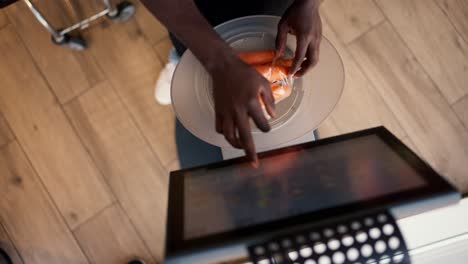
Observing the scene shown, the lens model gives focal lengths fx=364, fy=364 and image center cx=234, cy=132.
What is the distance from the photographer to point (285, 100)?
0.62 m

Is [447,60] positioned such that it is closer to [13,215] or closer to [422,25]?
[422,25]

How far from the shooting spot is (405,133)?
1.16 m

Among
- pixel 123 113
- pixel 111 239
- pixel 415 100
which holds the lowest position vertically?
pixel 415 100

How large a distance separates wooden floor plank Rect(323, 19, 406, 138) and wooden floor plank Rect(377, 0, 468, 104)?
0.20m

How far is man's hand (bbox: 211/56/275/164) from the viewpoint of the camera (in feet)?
1.36

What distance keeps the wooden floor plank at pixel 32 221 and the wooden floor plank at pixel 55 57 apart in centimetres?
28

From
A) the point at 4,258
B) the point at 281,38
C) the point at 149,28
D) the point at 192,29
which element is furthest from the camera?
the point at 149,28

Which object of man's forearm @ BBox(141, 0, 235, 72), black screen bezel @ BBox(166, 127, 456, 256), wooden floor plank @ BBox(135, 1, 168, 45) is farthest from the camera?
wooden floor plank @ BBox(135, 1, 168, 45)

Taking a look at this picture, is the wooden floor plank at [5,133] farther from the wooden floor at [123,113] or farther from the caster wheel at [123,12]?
the caster wheel at [123,12]

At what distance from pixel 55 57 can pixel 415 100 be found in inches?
46.6

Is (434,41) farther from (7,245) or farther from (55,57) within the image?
(7,245)

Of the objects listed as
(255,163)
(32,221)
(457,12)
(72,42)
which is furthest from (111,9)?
(457,12)

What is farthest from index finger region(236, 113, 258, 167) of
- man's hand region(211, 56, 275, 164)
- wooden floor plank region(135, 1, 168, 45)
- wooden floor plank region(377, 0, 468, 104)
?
wooden floor plank region(377, 0, 468, 104)

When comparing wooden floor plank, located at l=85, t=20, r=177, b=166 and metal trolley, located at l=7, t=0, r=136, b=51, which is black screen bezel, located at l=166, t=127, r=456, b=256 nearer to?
Result: wooden floor plank, located at l=85, t=20, r=177, b=166
